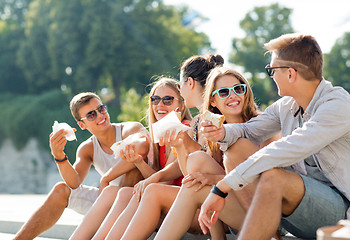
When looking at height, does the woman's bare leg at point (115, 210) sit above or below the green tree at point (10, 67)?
below

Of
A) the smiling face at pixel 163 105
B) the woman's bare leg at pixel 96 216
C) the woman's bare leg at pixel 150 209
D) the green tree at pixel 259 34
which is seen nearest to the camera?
the woman's bare leg at pixel 150 209

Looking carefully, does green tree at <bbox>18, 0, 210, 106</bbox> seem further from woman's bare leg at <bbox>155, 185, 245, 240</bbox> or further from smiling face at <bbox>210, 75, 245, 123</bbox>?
woman's bare leg at <bbox>155, 185, 245, 240</bbox>

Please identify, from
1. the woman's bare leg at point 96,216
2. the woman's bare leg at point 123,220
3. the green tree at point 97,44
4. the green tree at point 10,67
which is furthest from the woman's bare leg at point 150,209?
the green tree at point 10,67

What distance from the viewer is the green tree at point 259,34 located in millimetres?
37625

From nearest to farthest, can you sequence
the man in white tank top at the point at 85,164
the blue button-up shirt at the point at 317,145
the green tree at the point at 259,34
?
1. the blue button-up shirt at the point at 317,145
2. the man in white tank top at the point at 85,164
3. the green tree at the point at 259,34

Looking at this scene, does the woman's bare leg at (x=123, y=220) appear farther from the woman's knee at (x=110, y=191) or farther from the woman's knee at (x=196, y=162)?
the woman's knee at (x=196, y=162)

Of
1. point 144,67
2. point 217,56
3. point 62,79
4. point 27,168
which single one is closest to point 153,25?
point 144,67

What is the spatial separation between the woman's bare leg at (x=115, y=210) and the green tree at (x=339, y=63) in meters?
33.8

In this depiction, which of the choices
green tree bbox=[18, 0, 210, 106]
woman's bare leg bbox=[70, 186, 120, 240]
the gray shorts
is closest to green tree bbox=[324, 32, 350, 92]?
green tree bbox=[18, 0, 210, 106]

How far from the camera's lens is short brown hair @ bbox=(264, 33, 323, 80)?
2859 mm

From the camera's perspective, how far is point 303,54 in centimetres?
286

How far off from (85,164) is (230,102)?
1.94 metres

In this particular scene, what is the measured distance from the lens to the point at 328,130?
2.69 metres

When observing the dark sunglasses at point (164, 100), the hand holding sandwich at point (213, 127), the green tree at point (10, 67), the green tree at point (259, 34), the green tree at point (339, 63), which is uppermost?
the green tree at point (10, 67)
